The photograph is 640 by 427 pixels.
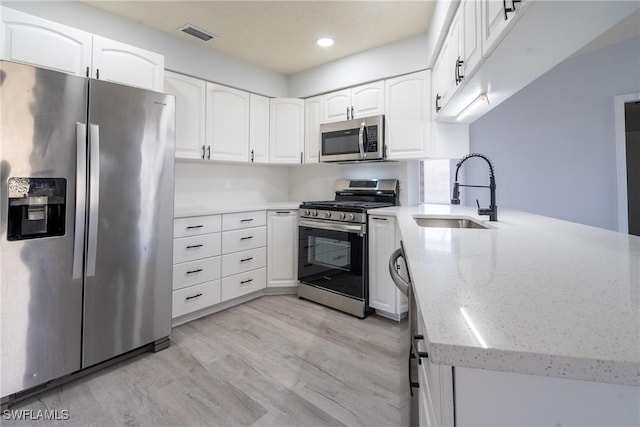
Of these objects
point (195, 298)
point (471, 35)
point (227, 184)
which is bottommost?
point (195, 298)

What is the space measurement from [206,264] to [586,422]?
259 cm

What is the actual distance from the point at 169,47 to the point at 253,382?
281 centimetres

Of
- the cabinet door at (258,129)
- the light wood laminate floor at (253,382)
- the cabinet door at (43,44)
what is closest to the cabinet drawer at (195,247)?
the light wood laminate floor at (253,382)

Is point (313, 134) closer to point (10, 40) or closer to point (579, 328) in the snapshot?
point (10, 40)

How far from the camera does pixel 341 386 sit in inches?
68.3

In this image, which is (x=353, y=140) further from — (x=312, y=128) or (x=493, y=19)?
(x=493, y=19)

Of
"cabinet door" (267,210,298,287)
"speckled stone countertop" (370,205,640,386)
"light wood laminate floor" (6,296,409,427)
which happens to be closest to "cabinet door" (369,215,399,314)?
"light wood laminate floor" (6,296,409,427)

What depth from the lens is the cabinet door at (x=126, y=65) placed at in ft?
6.77

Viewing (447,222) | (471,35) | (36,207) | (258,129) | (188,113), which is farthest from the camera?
(258,129)

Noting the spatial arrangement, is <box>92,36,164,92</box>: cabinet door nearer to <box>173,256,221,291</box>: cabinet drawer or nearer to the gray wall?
<box>173,256,221,291</box>: cabinet drawer

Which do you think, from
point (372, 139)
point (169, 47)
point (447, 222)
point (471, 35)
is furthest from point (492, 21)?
point (169, 47)

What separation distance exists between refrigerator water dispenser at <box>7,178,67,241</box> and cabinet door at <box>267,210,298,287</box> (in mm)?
1728

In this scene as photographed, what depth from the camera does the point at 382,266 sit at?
2.61m

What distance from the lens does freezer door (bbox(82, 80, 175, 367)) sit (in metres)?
1.76
